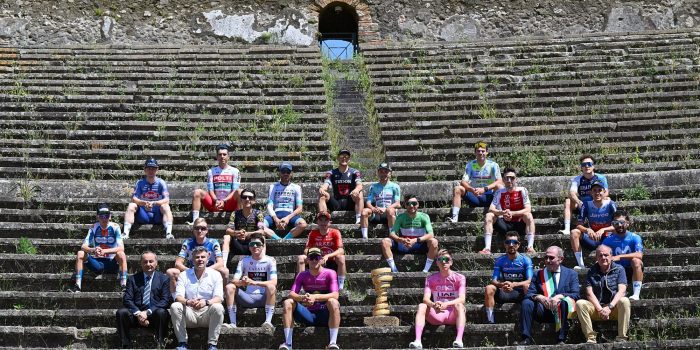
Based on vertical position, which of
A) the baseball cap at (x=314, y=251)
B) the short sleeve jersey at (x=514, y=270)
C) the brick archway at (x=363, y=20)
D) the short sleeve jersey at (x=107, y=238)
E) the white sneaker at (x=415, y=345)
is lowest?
the white sneaker at (x=415, y=345)

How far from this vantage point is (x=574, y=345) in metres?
10.2

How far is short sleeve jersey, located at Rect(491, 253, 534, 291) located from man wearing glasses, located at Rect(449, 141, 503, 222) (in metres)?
1.90

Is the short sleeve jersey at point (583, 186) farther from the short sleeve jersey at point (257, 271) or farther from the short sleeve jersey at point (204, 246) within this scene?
the short sleeve jersey at point (204, 246)

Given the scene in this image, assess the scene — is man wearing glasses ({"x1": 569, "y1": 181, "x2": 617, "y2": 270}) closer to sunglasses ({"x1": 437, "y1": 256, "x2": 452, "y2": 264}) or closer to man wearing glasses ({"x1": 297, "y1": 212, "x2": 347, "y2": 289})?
sunglasses ({"x1": 437, "y1": 256, "x2": 452, "y2": 264})

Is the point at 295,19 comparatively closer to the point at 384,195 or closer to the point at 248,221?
the point at 384,195

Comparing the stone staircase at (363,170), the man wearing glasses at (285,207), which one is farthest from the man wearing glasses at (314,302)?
the man wearing glasses at (285,207)

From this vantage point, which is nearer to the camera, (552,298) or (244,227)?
(552,298)

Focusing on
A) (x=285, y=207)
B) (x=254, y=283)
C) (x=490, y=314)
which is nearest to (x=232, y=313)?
(x=254, y=283)

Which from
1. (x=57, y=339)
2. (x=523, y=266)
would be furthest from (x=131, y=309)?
(x=523, y=266)

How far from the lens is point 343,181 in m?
13.1

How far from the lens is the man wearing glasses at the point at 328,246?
11.3 metres

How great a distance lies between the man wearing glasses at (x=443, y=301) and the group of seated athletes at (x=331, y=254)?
0.01 m

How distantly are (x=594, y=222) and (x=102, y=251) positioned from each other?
522cm

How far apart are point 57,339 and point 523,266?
15.1 ft
